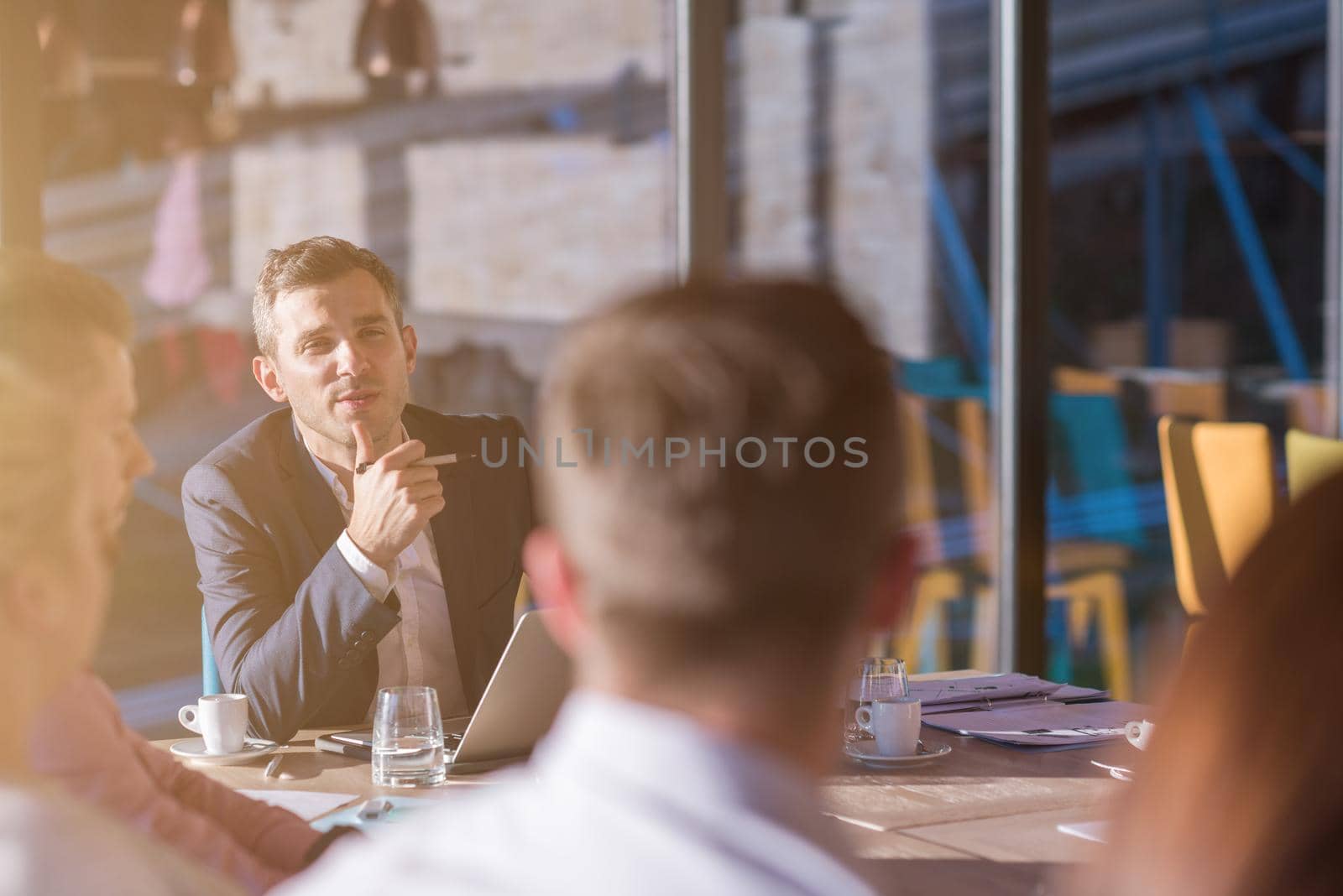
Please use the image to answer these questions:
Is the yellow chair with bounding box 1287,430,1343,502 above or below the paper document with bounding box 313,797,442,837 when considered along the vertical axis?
above

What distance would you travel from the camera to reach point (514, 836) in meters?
0.64

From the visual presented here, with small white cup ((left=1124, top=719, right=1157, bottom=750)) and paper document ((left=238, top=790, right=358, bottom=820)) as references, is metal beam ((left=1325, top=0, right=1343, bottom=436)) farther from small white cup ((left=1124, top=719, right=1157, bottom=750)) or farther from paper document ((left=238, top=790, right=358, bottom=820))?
paper document ((left=238, top=790, right=358, bottom=820))

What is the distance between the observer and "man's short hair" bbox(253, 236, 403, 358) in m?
2.47

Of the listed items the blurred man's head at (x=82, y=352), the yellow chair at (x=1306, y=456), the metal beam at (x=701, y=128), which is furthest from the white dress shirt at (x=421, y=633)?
the yellow chair at (x=1306, y=456)

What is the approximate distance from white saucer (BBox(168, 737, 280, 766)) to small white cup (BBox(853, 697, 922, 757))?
79 centimetres

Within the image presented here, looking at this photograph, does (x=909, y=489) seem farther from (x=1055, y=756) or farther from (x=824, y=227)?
(x=824, y=227)

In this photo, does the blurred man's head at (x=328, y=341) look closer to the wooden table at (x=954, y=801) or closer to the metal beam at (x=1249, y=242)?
the wooden table at (x=954, y=801)

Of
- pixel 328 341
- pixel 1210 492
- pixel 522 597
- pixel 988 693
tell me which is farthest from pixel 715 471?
pixel 1210 492

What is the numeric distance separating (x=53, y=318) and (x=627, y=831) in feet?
1.91

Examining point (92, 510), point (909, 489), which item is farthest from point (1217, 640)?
point (92, 510)

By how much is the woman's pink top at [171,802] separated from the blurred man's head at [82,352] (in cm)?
20

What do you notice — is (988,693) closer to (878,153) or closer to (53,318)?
(53,318)

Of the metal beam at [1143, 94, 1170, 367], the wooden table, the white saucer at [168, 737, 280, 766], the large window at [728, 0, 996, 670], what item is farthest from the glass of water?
the metal beam at [1143, 94, 1170, 367]

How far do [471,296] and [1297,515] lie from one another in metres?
7.97
